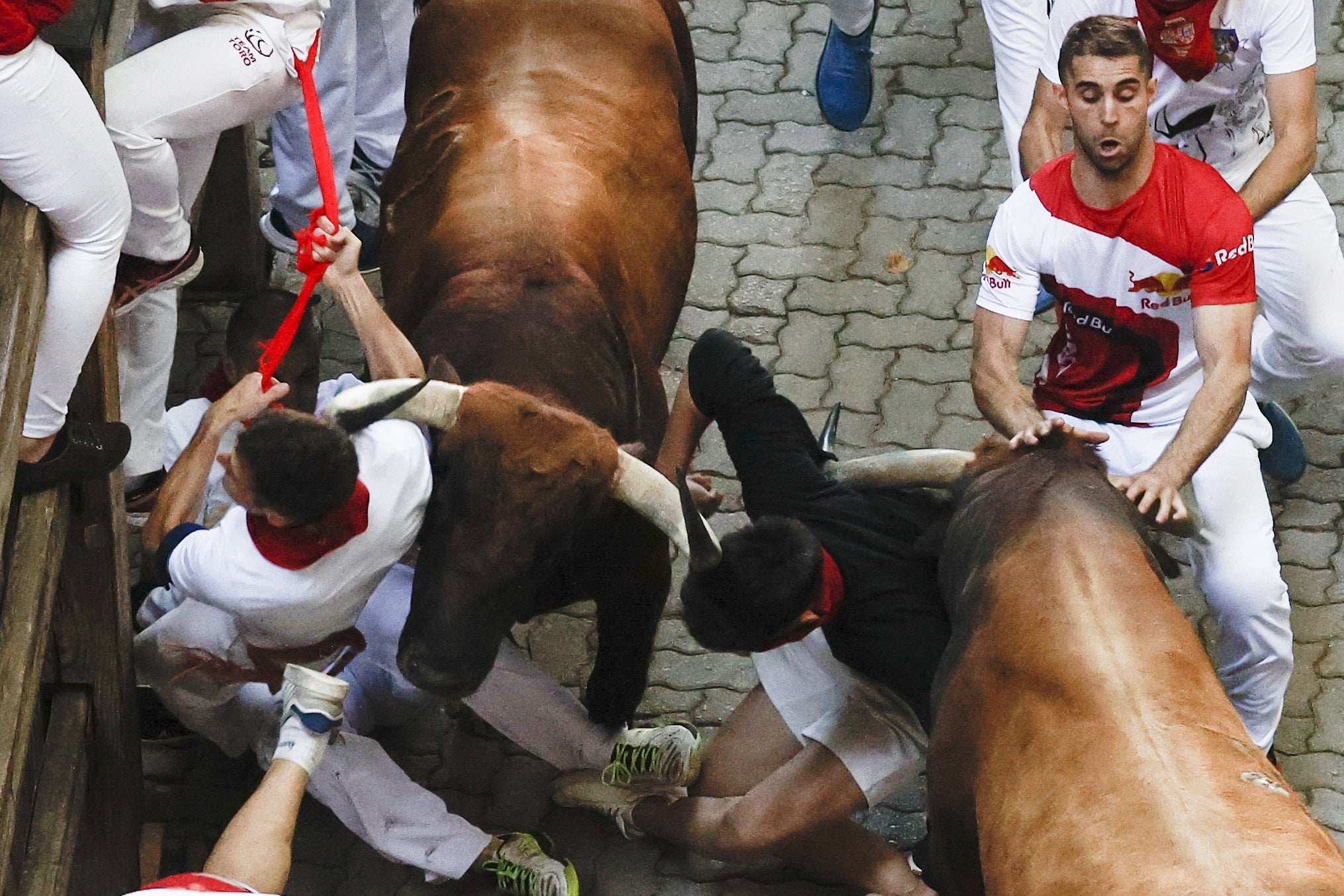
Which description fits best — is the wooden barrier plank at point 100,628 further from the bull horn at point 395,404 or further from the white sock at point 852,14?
the white sock at point 852,14

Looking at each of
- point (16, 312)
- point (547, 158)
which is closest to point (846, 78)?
point (547, 158)

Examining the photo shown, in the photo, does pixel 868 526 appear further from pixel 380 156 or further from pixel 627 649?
pixel 380 156

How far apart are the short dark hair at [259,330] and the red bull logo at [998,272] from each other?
2041mm

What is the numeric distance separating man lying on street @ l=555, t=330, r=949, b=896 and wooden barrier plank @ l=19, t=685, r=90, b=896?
1426mm

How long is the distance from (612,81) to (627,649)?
6.65 ft

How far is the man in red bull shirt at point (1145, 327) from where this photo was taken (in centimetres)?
426

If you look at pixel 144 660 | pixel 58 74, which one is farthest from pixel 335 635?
pixel 58 74

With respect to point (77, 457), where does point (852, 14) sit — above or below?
above

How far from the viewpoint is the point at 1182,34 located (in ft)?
16.0

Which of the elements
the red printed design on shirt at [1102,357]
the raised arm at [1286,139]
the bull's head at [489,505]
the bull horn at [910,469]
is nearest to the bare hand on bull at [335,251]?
the bull's head at [489,505]

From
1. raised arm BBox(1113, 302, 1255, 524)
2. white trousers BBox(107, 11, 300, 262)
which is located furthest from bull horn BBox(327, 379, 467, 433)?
raised arm BBox(1113, 302, 1255, 524)

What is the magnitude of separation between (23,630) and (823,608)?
1815mm

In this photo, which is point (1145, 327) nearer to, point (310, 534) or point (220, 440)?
point (310, 534)

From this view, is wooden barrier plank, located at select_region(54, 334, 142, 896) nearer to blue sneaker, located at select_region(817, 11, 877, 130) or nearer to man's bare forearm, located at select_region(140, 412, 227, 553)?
man's bare forearm, located at select_region(140, 412, 227, 553)
